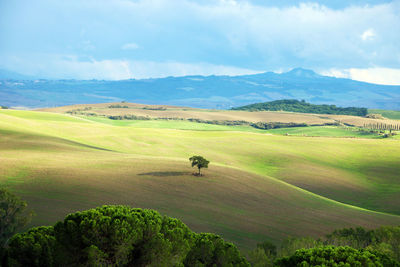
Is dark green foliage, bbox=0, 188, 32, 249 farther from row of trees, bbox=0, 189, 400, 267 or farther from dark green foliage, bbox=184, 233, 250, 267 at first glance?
dark green foliage, bbox=184, 233, 250, 267

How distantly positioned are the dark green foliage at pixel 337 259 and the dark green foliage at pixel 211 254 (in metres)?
5.90

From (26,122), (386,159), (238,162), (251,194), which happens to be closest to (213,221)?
Result: (251,194)

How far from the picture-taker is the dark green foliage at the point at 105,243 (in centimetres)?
2256

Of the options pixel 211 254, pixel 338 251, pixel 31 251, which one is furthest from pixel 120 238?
pixel 338 251

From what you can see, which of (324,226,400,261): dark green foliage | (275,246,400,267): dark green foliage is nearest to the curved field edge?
(324,226,400,261): dark green foliage

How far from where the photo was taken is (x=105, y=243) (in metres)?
22.7

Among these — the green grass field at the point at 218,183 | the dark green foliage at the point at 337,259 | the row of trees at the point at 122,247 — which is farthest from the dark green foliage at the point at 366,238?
the dark green foliage at the point at 337,259

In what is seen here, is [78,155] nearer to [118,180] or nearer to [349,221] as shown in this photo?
[118,180]

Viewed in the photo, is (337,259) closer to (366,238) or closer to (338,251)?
(338,251)

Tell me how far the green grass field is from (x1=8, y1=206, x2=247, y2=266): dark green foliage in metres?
13.4

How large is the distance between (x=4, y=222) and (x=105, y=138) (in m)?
76.9

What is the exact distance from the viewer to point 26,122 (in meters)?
120

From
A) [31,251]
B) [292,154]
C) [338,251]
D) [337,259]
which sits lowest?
[31,251]

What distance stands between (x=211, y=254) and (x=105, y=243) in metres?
7.57
